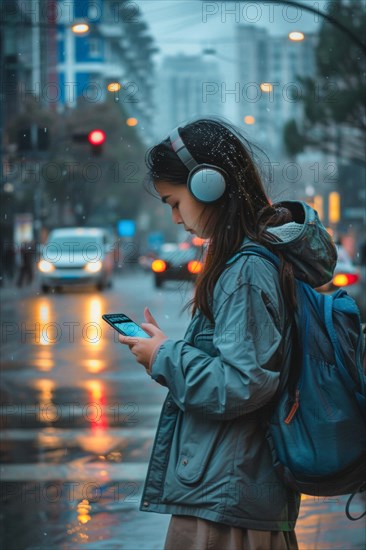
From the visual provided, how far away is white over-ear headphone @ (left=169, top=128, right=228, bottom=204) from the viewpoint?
2844mm

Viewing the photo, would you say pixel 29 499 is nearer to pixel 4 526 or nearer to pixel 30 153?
pixel 4 526

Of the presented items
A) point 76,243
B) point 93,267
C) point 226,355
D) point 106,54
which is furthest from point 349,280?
point 106,54

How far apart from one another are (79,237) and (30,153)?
8.20m

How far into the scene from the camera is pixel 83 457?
7828mm

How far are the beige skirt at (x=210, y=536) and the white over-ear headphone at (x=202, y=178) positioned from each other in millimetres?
780

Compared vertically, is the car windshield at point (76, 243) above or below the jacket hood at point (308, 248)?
below

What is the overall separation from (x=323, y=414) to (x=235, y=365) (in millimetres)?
238

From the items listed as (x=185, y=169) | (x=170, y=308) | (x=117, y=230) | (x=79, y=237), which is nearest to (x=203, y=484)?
(x=185, y=169)

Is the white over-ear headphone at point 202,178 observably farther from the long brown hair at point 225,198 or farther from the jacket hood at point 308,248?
the jacket hood at point 308,248

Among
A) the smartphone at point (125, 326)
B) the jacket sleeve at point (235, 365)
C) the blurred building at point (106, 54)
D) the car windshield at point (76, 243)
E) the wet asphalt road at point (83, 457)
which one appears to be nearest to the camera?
the jacket sleeve at point (235, 365)

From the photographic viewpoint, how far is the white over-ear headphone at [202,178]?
112 inches

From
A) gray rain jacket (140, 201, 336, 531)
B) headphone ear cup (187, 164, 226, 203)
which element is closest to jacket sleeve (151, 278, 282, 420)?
gray rain jacket (140, 201, 336, 531)

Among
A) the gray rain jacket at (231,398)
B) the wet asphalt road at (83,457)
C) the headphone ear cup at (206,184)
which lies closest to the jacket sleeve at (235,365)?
the gray rain jacket at (231,398)

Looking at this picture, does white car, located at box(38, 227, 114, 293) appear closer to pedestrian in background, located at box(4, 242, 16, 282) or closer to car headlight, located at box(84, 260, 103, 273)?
car headlight, located at box(84, 260, 103, 273)
